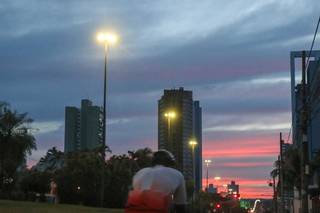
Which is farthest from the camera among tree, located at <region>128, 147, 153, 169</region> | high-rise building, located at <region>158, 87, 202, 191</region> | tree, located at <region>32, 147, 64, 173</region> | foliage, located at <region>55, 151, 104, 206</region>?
tree, located at <region>32, 147, 64, 173</region>

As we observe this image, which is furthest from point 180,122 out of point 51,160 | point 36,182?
point 51,160

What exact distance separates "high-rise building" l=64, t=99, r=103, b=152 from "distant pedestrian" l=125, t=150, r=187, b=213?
6593cm

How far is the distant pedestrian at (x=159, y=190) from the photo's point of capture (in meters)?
5.43

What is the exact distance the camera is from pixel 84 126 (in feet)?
288

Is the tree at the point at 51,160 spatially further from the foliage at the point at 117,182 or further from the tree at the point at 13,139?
the tree at the point at 13,139

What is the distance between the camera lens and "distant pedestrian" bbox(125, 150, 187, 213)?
214 inches

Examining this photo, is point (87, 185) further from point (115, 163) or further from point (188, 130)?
point (188, 130)

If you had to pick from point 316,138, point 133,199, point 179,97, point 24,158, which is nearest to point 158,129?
point 179,97

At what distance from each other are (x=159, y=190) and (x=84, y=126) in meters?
82.9

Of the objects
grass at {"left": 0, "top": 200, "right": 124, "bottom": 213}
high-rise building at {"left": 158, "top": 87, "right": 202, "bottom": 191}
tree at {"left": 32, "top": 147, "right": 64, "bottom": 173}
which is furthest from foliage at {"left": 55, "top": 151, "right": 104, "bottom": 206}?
grass at {"left": 0, "top": 200, "right": 124, "bottom": 213}

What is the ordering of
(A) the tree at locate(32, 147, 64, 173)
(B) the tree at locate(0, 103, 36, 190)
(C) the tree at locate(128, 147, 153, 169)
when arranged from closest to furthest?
(B) the tree at locate(0, 103, 36, 190) < (C) the tree at locate(128, 147, 153, 169) < (A) the tree at locate(32, 147, 64, 173)

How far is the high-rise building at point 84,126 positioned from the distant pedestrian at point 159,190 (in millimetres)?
65927

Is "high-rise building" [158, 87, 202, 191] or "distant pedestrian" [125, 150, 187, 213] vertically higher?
"high-rise building" [158, 87, 202, 191]

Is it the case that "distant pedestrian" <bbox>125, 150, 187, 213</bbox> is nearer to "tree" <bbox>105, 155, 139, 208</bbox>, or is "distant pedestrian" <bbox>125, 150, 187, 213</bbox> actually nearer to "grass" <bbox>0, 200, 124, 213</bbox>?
"grass" <bbox>0, 200, 124, 213</bbox>
